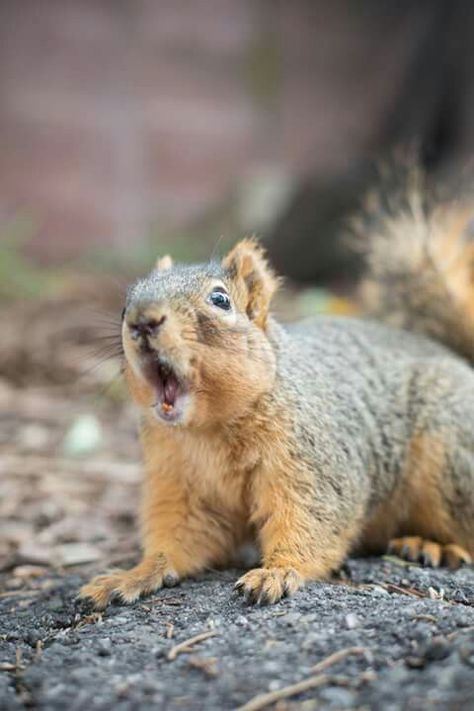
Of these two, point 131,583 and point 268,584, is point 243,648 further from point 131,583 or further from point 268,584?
point 131,583

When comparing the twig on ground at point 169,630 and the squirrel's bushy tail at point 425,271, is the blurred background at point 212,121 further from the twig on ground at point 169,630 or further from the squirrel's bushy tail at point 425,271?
the twig on ground at point 169,630

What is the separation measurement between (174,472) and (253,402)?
1.74 feet

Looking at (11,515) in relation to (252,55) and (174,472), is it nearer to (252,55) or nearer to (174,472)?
(174,472)

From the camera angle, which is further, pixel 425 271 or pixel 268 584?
pixel 425 271

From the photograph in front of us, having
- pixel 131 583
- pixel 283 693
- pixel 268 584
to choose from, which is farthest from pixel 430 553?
pixel 283 693

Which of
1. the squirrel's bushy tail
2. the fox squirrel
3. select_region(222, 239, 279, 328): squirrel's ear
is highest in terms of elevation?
the squirrel's bushy tail

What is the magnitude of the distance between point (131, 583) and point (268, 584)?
1.94ft

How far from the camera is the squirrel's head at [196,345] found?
348 cm

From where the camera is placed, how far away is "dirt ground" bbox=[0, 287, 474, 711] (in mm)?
2719

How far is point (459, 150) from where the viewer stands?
33.3 ft

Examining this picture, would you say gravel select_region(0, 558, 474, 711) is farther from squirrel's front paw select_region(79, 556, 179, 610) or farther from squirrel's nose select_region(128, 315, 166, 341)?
squirrel's nose select_region(128, 315, 166, 341)

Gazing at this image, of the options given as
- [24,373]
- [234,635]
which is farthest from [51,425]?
[234,635]

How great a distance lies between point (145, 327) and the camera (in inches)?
135

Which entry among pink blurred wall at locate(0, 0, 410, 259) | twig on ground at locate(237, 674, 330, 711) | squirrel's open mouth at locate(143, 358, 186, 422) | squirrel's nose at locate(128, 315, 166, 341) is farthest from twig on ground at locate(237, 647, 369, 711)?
pink blurred wall at locate(0, 0, 410, 259)
